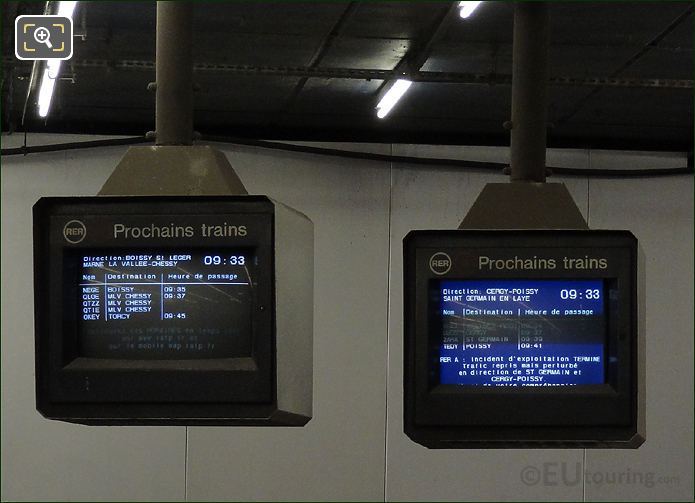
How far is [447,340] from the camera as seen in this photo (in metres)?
3.13

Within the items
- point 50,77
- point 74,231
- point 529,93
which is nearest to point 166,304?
point 74,231

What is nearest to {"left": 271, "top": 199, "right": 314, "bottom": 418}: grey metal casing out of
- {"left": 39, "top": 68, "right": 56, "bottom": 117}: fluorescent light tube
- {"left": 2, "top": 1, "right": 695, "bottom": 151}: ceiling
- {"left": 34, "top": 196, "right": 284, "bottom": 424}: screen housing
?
{"left": 34, "top": 196, "right": 284, "bottom": 424}: screen housing

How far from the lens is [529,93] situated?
3.46 meters

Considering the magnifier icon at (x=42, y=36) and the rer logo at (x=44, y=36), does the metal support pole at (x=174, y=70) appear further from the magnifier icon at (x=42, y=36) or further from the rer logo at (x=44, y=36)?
the magnifier icon at (x=42, y=36)

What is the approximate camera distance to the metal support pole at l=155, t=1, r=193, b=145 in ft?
10.3

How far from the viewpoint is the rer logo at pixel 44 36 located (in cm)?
489

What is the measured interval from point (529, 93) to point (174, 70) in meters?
1.00

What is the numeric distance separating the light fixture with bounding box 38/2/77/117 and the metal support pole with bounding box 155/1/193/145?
7.74 feet

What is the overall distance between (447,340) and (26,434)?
5.46 meters

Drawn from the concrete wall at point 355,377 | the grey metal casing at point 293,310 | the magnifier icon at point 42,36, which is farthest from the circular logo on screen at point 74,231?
the concrete wall at point 355,377

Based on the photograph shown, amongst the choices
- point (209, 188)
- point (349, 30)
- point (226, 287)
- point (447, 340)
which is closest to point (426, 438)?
point (447, 340)

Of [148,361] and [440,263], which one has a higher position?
[440,263]

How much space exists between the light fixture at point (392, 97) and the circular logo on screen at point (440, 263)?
391 centimetres

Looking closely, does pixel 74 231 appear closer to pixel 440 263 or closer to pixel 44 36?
pixel 440 263
